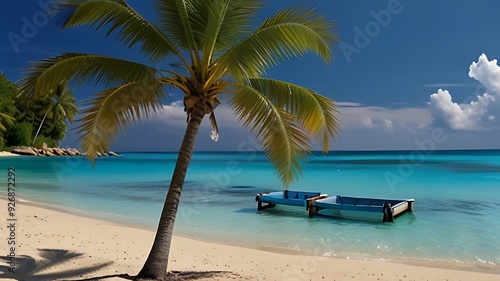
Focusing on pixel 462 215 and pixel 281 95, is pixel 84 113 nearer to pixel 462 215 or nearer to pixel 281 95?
pixel 281 95

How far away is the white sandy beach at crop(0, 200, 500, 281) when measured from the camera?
717 centimetres

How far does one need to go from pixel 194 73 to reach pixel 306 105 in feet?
6.05

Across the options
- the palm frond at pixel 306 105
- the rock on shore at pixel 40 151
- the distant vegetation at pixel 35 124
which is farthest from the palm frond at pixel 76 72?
the rock on shore at pixel 40 151

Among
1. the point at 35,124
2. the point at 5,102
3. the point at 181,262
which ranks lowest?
the point at 181,262

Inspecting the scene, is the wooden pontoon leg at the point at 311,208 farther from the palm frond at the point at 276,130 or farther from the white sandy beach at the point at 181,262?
the palm frond at the point at 276,130

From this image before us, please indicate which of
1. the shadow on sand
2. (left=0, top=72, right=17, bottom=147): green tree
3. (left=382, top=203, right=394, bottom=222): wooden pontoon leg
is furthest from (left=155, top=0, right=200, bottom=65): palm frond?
(left=0, top=72, right=17, bottom=147): green tree

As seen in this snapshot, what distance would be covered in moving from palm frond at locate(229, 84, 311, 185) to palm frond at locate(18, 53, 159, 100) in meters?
1.47

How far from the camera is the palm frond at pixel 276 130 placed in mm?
6270

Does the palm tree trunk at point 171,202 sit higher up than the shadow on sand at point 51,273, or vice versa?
the palm tree trunk at point 171,202

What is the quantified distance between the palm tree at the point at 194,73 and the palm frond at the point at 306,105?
0.02 metres

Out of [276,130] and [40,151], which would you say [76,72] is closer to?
[276,130]

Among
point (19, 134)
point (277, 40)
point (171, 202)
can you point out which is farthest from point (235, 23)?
point (19, 134)

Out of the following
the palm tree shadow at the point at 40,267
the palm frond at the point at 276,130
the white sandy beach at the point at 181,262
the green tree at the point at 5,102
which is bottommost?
the white sandy beach at the point at 181,262

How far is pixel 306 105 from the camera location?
21.4ft
